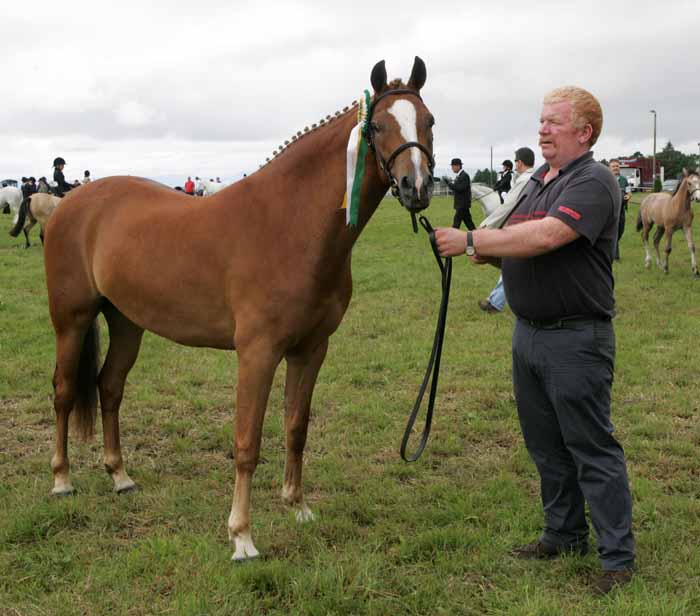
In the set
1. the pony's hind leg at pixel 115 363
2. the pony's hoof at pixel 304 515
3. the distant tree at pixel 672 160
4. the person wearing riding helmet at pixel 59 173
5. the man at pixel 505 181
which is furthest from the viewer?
the distant tree at pixel 672 160

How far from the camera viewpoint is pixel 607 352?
307cm

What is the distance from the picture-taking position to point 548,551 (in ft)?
11.6

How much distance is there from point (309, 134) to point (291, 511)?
7.34ft

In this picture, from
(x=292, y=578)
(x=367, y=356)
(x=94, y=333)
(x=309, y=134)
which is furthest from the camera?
(x=367, y=356)

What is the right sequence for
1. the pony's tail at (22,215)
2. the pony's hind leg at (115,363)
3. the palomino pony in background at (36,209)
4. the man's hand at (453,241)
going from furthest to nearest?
1. the pony's tail at (22,215)
2. the palomino pony in background at (36,209)
3. the pony's hind leg at (115,363)
4. the man's hand at (453,241)

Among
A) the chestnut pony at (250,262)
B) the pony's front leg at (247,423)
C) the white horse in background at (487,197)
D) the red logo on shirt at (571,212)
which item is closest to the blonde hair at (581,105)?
the red logo on shirt at (571,212)

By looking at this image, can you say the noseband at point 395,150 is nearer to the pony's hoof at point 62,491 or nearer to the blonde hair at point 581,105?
the blonde hair at point 581,105

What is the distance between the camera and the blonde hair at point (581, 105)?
117 inches

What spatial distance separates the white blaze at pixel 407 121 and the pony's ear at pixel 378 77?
0.14 meters

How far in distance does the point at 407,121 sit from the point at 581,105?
77cm

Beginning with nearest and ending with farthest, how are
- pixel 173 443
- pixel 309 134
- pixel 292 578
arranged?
pixel 292 578, pixel 309 134, pixel 173 443

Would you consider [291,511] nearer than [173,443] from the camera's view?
Yes

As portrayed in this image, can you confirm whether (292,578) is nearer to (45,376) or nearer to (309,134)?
(309,134)

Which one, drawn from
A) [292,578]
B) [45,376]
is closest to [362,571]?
[292,578]
